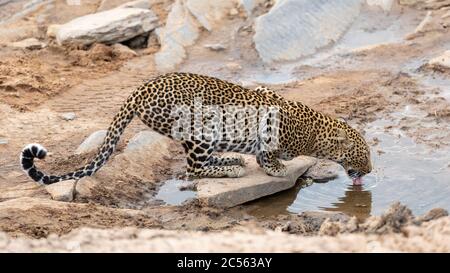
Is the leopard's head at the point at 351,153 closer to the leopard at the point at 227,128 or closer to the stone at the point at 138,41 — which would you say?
the leopard at the point at 227,128

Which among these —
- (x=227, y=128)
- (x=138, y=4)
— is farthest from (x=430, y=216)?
(x=138, y=4)

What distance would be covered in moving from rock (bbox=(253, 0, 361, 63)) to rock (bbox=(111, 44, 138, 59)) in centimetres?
200

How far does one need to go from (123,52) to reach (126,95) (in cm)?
174

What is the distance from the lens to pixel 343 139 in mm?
9422

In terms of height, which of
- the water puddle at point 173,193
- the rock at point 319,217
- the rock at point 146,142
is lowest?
the water puddle at point 173,193

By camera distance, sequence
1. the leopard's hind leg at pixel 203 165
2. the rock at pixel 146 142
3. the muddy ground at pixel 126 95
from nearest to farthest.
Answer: the muddy ground at pixel 126 95 → the leopard's hind leg at pixel 203 165 → the rock at pixel 146 142

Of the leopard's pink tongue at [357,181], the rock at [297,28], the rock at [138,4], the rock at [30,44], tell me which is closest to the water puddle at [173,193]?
the leopard's pink tongue at [357,181]

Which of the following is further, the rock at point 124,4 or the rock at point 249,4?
the rock at point 124,4

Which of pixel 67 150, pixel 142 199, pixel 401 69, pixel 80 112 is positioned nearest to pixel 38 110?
pixel 80 112

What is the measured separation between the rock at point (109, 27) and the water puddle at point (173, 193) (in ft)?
16.3

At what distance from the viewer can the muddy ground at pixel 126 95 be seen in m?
8.02

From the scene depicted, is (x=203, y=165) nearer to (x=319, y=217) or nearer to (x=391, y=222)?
(x=319, y=217)
